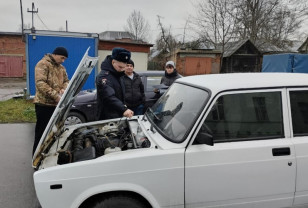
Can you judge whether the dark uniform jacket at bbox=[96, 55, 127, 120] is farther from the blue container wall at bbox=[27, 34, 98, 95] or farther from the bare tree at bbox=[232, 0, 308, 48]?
Answer: the bare tree at bbox=[232, 0, 308, 48]

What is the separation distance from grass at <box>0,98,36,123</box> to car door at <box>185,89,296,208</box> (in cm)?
699

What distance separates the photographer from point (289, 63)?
1133 cm

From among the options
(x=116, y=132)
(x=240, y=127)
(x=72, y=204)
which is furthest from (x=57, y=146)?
(x=240, y=127)

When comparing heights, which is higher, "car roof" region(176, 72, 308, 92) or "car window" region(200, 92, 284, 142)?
"car roof" region(176, 72, 308, 92)

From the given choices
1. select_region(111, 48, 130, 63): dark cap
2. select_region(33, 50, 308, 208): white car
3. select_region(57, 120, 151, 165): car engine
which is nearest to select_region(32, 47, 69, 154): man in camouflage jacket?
select_region(57, 120, 151, 165): car engine

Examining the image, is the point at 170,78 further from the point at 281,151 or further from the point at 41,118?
the point at 281,151

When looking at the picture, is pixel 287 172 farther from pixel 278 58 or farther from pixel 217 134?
pixel 278 58

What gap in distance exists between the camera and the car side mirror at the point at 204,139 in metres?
2.17

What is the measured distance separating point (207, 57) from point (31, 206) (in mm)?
21851

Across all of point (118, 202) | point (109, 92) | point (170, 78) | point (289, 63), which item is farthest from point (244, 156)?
point (289, 63)

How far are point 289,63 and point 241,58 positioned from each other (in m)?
15.3

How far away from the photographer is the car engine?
→ 2.45 meters

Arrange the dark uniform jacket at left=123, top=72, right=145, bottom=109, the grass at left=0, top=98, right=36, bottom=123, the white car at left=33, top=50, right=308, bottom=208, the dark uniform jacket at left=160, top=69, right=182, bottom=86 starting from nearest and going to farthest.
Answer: the white car at left=33, top=50, right=308, bottom=208
the dark uniform jacket at left=123, top=72, right=145, bottom=109
the dark uniform jacket at left=160, top=69, right=182, bottom=86
the grass at left=0, top=98, right=36, bottom=123

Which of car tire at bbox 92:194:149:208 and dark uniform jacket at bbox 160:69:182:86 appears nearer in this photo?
car tire at bbox 92:194:149:208
